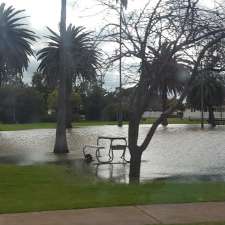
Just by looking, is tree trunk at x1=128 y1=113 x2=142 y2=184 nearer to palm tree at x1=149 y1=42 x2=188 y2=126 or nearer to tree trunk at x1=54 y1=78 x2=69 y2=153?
palm tree at x1=149 y1=42 x2=188 y2=126

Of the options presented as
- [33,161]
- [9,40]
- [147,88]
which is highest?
[9,40]

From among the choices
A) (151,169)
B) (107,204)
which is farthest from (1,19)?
(107,204)

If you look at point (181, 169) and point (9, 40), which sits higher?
point (9, 40)

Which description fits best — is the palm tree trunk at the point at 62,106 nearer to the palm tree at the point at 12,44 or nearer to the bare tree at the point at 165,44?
the bare tree at the point at 165,44

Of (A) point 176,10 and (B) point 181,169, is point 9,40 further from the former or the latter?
(A) point 176,10

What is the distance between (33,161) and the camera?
22047 mm

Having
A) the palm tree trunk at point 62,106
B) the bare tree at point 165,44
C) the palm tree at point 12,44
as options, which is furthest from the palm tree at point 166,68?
the palm tree at point 12,44

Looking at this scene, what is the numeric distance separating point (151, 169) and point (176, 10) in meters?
7.28

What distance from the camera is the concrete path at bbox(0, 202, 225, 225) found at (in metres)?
8.08

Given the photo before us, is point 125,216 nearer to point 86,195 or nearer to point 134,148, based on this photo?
point 86,195

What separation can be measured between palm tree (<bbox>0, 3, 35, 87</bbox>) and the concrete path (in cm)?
4523

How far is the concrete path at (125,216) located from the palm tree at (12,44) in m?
45.2

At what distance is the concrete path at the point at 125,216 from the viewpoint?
26.5ft

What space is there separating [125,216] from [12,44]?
46743 millimetres
